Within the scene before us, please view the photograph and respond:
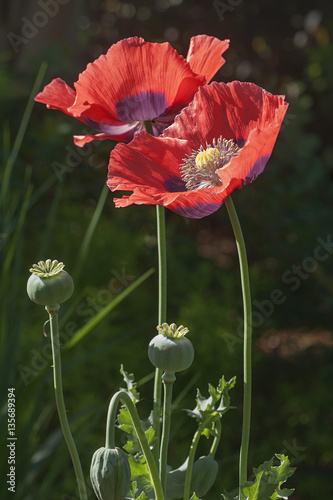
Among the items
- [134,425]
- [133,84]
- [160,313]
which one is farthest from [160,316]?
[133,84]

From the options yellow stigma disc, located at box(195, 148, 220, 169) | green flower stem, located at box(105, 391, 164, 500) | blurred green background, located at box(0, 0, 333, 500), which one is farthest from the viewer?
blurred green background, located at box(0, 0, 333, 500)

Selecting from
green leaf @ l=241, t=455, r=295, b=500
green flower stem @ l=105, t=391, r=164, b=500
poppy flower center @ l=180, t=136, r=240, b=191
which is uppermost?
poppy flower center @ l=180, t=136, r=240, b=191

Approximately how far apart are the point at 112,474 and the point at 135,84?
0.35m

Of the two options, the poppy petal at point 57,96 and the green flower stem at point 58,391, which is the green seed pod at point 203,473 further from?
the poppy petal at point 57,96

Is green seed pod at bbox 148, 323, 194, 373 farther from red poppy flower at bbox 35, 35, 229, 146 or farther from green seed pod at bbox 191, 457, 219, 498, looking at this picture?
red poppy flower at bbox 35, 35, 229, 146

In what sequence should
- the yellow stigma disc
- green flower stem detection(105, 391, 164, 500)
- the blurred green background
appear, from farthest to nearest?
the blurred green background < the yellow stigma disc < green flower stem detection(105, 391, 164, 500)

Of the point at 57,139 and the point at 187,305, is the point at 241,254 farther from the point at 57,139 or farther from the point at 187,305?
the point at 57,139

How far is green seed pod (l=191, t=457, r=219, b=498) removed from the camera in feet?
1.87

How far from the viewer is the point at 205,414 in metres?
0.56

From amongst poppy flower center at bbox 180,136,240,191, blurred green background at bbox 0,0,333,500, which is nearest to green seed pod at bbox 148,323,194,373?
poppy flower center at bbox 180,136,240,191

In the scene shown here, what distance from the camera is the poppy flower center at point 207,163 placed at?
0.58m

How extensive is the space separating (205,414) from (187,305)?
1.47 m

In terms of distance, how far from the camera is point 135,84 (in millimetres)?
650

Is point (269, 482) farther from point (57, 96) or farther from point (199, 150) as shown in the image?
point (57, 96)
